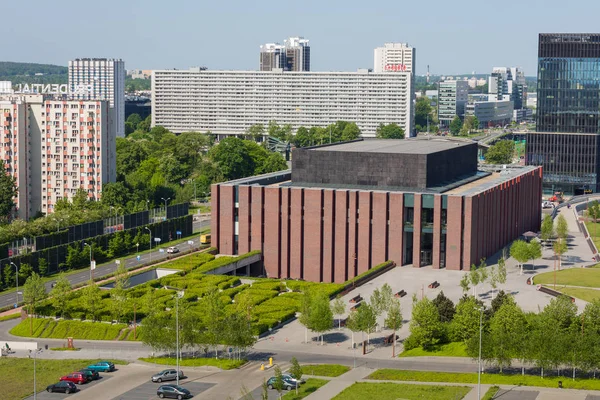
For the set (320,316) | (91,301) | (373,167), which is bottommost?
(91,301)

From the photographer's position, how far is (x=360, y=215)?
136 m

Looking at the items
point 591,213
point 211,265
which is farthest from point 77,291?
point 591,213

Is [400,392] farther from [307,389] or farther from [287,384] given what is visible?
[287,384]

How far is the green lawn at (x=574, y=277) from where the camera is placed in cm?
12812

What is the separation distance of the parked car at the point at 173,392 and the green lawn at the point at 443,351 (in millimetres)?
23698

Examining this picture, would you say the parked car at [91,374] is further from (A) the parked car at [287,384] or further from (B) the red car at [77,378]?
(A) the parked car at [287,384]

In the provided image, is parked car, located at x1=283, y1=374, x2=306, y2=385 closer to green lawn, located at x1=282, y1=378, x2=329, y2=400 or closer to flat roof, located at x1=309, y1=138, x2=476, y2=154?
green lawn, located at x1=282, y1=378, x2=329, y2=400

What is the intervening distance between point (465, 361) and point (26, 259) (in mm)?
68486

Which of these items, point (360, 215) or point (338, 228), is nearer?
point (360, 215)

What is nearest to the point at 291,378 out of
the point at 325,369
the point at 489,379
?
the point at 325,369

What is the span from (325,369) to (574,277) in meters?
52.8

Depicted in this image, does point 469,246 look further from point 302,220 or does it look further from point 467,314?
point 467,314

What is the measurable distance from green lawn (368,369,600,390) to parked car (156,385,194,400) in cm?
1691

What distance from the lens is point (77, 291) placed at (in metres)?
119
